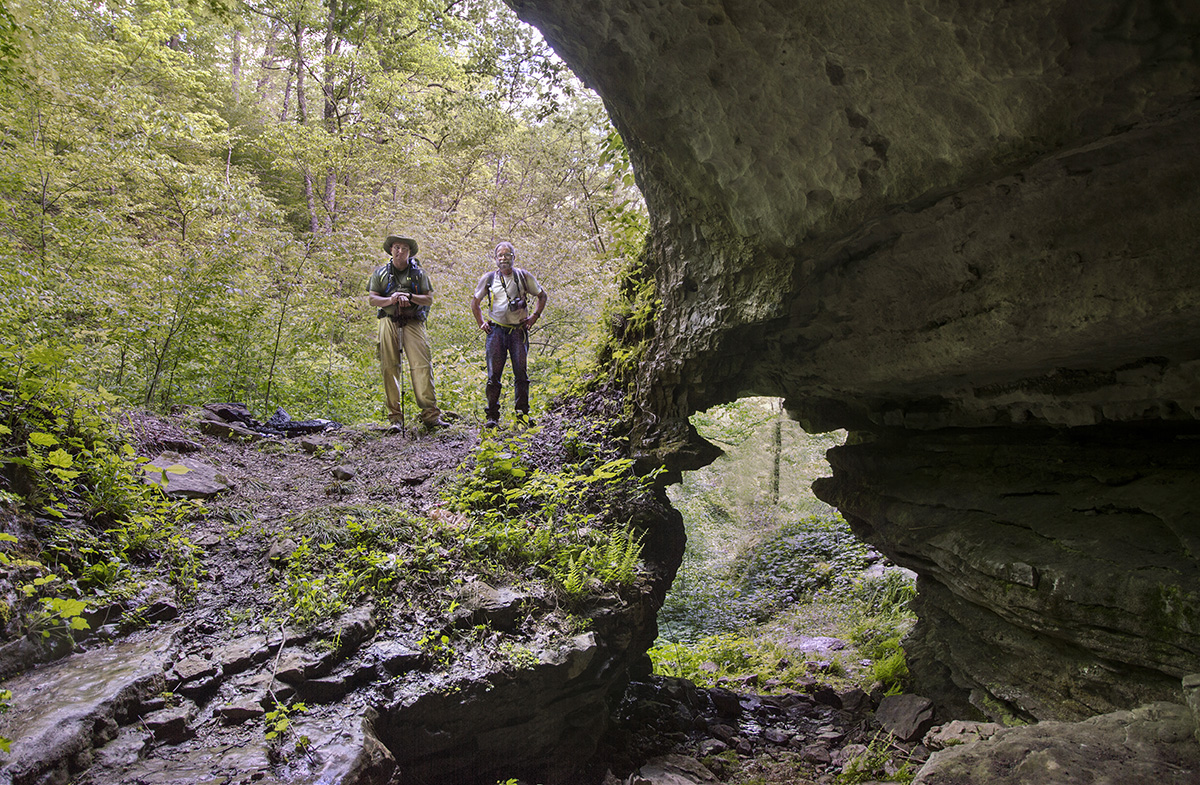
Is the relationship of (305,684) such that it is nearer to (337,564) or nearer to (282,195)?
(337,564)

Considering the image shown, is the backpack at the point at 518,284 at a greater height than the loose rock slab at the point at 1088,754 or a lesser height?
greater

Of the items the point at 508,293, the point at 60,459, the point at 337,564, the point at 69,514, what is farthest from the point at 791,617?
the point at 60,459

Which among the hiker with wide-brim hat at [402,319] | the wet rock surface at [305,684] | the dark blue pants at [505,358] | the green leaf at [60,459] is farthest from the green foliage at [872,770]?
the hiker with wide-brim hat at [402,319]

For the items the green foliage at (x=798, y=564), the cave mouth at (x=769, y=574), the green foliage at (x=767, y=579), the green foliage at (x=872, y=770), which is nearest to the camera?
the green foliage at (x=872, y=770)

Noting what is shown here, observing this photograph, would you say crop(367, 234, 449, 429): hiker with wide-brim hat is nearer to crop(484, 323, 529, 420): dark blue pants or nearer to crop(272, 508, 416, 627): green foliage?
crop(484, 323, 529, 420): dark blue pants

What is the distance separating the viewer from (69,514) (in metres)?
4.30

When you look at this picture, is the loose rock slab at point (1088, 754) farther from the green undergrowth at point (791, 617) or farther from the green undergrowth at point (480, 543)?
the green undergrowth at point (791, 617)

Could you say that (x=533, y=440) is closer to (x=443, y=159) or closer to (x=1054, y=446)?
(x=1054, y=446)

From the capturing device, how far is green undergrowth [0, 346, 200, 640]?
3613 millimetres

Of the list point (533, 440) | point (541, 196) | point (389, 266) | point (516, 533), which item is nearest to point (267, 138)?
point (541, 196)

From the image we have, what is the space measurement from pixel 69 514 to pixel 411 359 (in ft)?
15.2

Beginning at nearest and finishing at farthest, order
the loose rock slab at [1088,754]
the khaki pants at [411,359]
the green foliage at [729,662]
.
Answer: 1. the loose rock slab at [1088,754]
2. the green foliage at [729,662]
3. the khaki pants at [411,359]

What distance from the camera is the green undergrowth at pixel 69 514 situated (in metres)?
3.61

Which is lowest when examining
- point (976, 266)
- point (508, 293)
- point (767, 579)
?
point (767, 579)
